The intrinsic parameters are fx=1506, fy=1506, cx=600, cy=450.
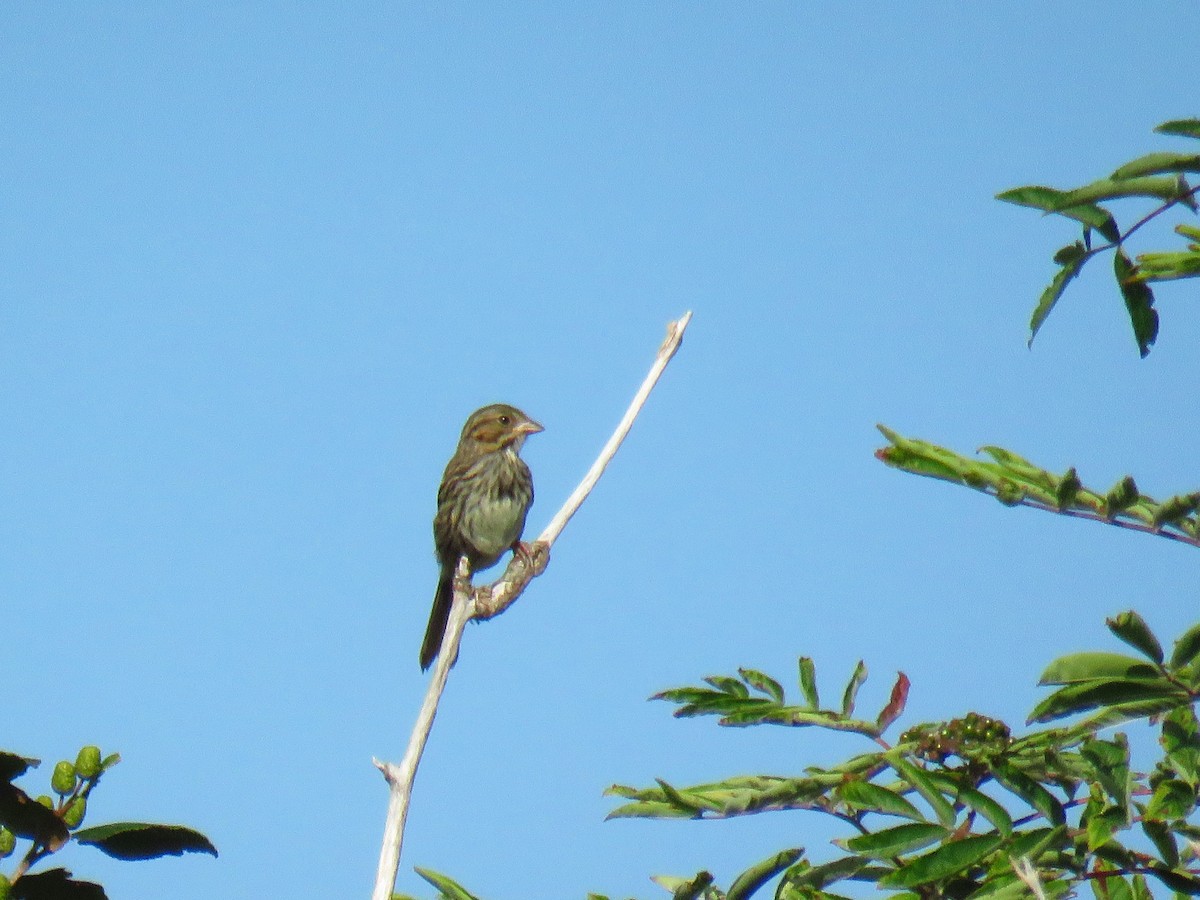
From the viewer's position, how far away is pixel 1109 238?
237 centimetres

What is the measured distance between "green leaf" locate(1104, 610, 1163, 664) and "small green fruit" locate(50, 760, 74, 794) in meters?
1.29

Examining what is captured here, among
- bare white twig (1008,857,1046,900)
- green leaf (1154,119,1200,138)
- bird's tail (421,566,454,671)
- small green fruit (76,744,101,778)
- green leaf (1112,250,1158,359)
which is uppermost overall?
bird's tail (421,566,454,671)

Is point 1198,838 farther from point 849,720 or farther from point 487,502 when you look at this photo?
point 487,502

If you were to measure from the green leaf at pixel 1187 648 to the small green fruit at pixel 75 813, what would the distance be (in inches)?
53.4

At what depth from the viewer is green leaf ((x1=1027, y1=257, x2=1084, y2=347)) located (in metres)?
2.34

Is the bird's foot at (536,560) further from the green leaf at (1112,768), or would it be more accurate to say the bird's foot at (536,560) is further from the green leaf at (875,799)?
the green leaf at (1112,768)

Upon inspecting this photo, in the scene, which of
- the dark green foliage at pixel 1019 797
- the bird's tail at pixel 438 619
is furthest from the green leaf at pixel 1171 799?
the bird's tail at pixel 438 619

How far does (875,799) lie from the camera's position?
7.42ft

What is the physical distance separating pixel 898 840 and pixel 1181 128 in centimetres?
109

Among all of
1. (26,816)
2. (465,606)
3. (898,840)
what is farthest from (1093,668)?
(465,606)

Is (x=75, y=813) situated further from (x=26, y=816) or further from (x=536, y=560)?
(x=536, y=560)

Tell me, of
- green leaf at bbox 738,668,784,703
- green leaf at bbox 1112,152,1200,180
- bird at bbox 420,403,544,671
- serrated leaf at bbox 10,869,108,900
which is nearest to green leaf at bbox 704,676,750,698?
green leaf at bbox 738,668,784,703

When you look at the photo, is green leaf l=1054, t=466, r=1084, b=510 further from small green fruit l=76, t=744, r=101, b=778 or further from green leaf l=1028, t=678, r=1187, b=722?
small green fruit l=76, t=744, r=101, b=778

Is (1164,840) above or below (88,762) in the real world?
below
